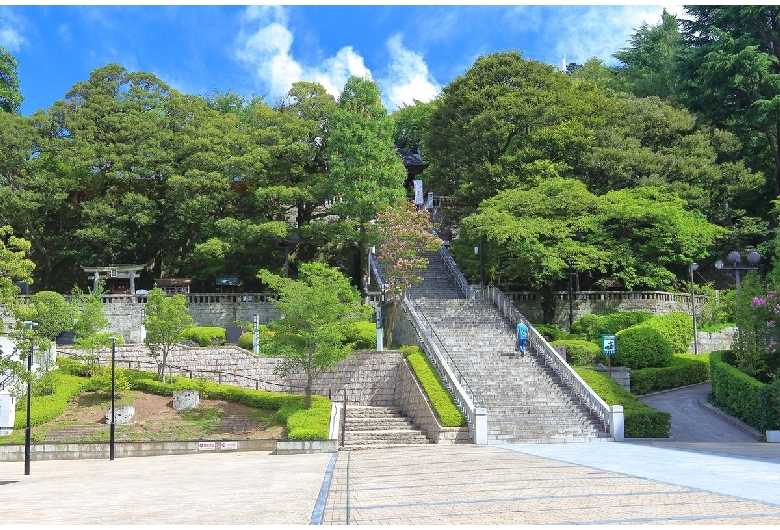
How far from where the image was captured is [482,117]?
43.3m

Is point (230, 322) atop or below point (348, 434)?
atop

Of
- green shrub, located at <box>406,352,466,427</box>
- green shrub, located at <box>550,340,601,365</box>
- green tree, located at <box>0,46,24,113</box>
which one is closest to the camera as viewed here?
green shrub, located at <box>406,352,466,427</box>

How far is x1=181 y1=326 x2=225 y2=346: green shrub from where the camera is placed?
36688 mm

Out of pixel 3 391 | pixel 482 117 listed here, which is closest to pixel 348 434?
pixel 3 391

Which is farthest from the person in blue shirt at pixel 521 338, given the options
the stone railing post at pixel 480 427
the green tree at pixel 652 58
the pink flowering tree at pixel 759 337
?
the green tree at pixel 652 58

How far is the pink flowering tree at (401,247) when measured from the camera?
1431 inches

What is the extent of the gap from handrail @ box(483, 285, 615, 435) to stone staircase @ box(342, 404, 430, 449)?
20.2 feet

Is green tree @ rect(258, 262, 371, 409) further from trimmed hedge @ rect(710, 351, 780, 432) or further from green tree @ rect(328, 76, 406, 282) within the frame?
trimmed hedge @ rect(710, 351, 780, 432)

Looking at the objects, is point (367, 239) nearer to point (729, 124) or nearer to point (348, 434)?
point (348, 434)

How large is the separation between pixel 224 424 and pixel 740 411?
63.0ft

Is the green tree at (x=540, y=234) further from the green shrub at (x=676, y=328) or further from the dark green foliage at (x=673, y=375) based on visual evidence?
the dark green foliage at (x=673, y=375)

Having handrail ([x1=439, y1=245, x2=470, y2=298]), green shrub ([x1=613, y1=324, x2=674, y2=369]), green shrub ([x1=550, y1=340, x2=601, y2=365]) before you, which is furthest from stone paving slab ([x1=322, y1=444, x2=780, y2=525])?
handrail ([x1=439, y1=245, x2=470, y2=298])

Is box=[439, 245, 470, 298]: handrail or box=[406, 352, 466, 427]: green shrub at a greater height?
box=[439, 245, 470, 298]: handrail

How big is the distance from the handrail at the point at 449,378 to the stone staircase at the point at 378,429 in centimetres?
180
